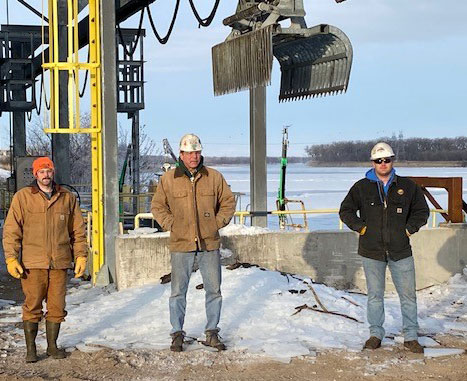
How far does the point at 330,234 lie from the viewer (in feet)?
39.2

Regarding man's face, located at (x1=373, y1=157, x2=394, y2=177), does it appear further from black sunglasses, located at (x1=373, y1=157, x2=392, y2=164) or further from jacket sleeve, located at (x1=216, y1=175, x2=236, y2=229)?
jacket sleeve, located at (x1=216, y1=175, x2=236, y2=229)

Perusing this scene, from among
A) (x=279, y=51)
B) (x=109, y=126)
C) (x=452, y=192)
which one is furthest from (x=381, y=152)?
(x=452, y=192)

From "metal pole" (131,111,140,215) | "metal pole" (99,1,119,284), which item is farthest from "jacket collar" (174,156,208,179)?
"metal pole" (131,111,140,215)

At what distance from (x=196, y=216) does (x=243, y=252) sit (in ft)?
14.6

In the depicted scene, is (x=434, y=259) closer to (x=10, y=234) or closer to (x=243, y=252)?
(x=243, y=252)

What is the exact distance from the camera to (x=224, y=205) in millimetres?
7094

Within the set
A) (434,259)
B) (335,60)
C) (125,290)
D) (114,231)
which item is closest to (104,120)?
(114,231)

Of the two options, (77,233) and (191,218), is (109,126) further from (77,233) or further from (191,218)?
(191,218)

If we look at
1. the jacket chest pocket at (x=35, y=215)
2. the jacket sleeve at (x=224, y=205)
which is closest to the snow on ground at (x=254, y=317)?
the jacket sleeve at (x=224, y=205)

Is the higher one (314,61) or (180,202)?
(314,61)

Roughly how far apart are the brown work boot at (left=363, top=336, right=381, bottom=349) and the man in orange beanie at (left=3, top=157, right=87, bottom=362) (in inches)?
112

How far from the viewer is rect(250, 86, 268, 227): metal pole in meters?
15.0

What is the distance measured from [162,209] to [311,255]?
209 inches

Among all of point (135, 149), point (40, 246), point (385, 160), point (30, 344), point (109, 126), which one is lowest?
point (30, 344)
